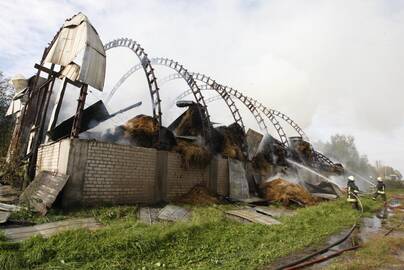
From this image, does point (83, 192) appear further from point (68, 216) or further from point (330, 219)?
point (330, 219)

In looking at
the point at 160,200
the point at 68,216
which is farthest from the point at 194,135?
the point at 68,216

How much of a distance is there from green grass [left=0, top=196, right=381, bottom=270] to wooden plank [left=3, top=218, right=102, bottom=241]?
0.55 metres

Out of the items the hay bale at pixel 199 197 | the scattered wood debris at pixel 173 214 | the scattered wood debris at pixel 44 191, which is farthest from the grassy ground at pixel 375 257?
the scattered wood debris at pixel 44 191

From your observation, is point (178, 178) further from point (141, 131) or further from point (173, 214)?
point (173, 214)

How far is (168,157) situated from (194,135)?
415 cm

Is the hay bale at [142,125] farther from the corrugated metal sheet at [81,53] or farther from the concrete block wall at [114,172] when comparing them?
the corrugated metal sheet at [81,53]

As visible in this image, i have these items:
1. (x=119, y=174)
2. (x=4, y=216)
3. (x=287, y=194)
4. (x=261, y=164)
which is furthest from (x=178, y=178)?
(x=261, y=164)

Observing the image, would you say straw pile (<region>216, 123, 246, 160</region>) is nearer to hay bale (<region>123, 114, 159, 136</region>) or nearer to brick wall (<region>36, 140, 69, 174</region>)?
hay bale (<region>123, 114, 159, 136</region>)

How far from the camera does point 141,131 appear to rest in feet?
43.8

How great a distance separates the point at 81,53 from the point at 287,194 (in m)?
12.3

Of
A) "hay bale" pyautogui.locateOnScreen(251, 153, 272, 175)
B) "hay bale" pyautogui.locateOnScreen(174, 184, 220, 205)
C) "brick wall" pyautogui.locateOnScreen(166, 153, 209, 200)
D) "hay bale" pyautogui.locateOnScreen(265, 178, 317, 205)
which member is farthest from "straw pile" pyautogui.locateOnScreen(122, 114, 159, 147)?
"hay bale" pyautogui.locateOnScreen(251, 153, 272, 175)

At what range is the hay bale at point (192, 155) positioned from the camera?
14.2 metres

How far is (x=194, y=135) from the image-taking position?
1731 centimetres

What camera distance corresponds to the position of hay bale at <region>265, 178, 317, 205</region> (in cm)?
1553
